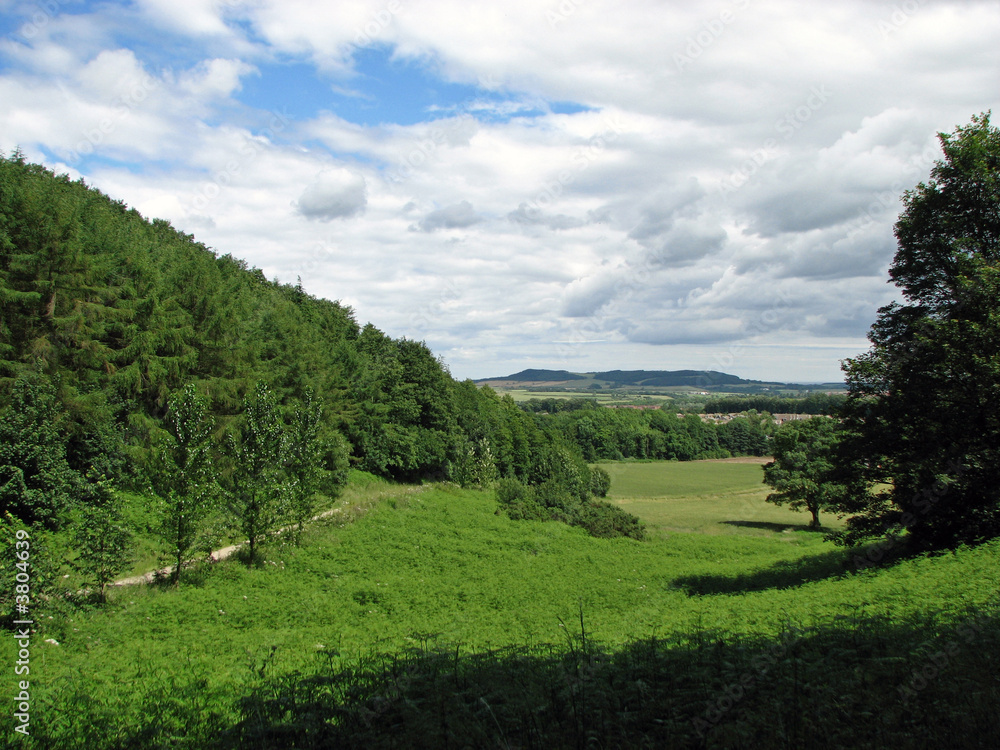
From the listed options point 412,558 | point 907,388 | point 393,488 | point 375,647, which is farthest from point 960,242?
point 393,488

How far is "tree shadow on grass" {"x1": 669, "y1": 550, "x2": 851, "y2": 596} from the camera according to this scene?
63.2ft

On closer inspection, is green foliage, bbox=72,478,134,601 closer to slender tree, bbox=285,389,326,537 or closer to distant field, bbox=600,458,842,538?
slender tree, bbox=285,389,326,537

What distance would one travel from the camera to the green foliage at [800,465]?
4288cm

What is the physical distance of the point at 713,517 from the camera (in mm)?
53781

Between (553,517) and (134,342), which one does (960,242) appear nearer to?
(553,517)

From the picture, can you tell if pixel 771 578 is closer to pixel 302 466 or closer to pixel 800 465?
pixel 302 466

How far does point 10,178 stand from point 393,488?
1228 inches

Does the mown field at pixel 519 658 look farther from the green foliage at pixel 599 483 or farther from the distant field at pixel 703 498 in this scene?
the green foliage at pixel 599 483

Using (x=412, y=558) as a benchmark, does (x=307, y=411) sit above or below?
above

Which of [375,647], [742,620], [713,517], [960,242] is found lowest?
[713,517]

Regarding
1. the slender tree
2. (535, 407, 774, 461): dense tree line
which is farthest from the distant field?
the slender tree

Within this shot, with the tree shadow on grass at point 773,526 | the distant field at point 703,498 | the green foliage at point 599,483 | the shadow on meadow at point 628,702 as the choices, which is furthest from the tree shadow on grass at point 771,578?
the green foliage at point 599,483

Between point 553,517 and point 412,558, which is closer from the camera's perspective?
point 412,558

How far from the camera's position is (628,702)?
670cm
